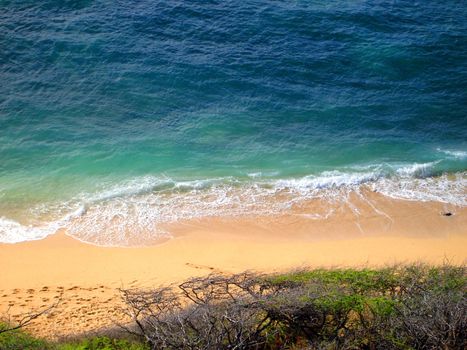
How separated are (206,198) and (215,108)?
692 centimetres

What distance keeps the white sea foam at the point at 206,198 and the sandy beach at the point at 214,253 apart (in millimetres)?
Answer: 569

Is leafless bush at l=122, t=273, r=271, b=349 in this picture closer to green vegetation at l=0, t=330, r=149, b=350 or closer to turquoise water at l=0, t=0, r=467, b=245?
green vegetation at l=0, t=330, r=149, b=350

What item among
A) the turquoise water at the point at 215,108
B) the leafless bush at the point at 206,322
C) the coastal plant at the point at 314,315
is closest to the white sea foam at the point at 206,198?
the turquoise water at the point at 215,108

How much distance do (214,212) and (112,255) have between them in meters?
4.85

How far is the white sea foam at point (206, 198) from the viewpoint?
2436 cm

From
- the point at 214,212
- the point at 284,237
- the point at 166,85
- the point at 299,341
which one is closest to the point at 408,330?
the point at 299,341

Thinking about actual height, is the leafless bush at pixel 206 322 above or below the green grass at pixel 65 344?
above

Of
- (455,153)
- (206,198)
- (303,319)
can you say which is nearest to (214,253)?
(206,198)

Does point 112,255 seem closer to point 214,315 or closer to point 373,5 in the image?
point 214,315

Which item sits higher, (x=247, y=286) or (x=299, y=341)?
(x=247, y=286)

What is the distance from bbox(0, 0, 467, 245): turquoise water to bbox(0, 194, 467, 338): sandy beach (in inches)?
40.1

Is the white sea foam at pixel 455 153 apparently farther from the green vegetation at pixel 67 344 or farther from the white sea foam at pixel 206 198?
the green vegetation at pixel 67 344

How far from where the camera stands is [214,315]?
16.2 metres

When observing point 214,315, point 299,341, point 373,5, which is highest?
point 373,5
